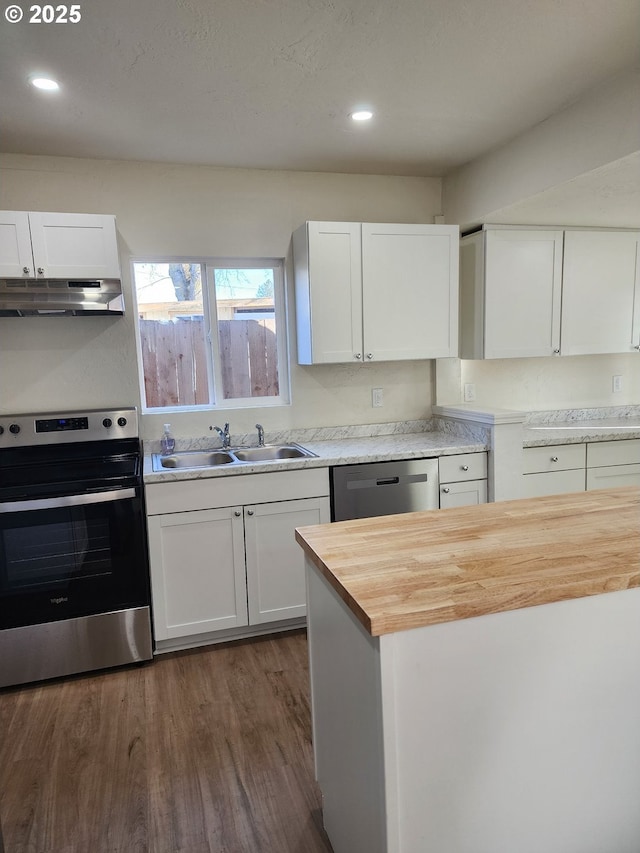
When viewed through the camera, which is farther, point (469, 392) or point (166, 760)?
point (469, 392)

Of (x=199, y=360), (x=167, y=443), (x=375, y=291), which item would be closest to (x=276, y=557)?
(x=167, y=443)

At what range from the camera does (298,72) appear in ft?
6.75

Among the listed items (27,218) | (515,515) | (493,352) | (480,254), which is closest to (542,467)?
(493,352)

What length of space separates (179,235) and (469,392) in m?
2.03

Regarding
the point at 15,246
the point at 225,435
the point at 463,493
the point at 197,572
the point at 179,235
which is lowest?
the point at 197,572

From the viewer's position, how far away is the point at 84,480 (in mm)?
2518

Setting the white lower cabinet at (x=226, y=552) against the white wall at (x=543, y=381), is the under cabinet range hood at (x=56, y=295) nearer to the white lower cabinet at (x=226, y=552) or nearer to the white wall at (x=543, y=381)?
the white lower cabinet at (x=226, y=552)

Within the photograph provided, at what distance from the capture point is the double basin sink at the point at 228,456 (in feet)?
9.72

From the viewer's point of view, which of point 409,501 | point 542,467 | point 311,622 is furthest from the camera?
point 542,467

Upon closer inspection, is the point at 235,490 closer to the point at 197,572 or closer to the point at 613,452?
the point at 197,572

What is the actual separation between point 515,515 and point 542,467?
1.68 m

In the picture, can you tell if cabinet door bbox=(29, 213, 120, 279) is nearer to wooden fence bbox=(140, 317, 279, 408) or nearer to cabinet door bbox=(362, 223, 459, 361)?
wooden fence bbox=(140, 317, 279, 408)

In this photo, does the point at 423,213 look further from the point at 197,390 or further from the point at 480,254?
the point at 197,390

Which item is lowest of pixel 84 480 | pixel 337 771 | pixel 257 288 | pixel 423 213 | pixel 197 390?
pixel 337 771
